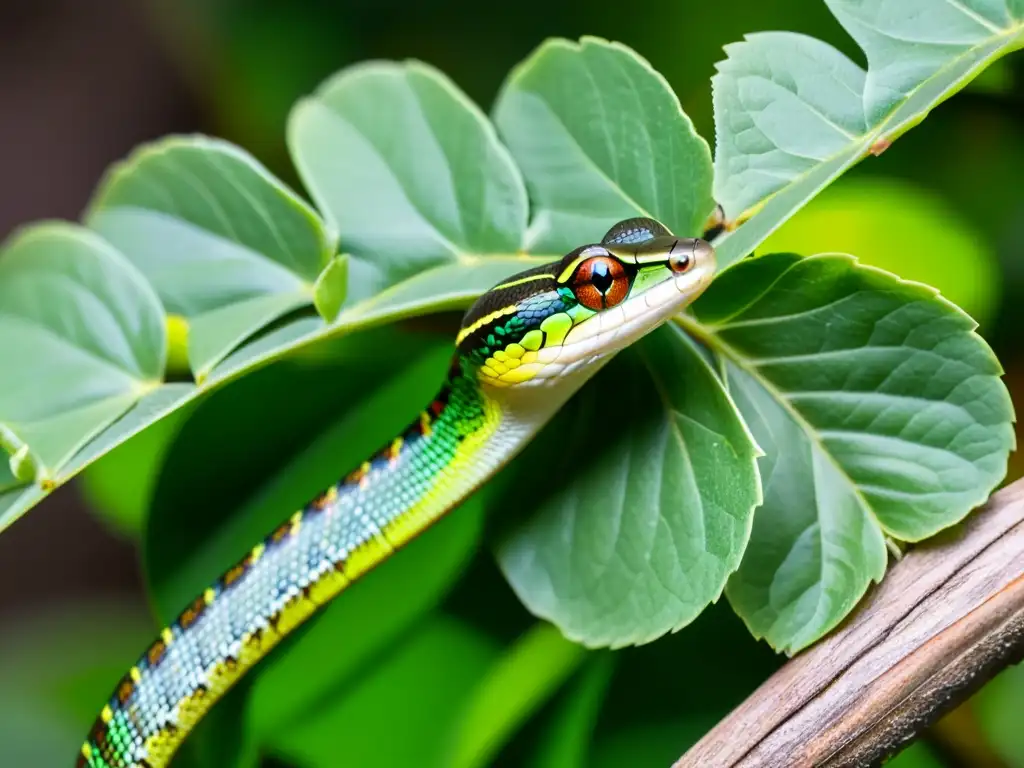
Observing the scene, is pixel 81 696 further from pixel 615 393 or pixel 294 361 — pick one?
pixel 615 393

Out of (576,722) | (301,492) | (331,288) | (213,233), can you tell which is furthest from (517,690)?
(213,233)

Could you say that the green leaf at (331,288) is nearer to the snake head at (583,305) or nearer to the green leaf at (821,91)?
the snake head at (583,305)

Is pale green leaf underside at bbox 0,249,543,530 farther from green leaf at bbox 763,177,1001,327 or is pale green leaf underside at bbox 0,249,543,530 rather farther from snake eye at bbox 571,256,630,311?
green leaf at bbox 763,177,1001,327

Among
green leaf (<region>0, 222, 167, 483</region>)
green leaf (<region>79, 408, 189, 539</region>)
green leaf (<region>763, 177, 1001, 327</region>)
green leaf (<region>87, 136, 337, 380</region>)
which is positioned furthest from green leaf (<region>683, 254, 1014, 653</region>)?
green leaf (<region>79, 408, 189, 539</region>)

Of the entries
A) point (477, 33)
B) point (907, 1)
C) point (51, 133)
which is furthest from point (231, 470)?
point (51, 133)

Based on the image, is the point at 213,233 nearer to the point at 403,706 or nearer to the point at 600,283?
the point at 600,283

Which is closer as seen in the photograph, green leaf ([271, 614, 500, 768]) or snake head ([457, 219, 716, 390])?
snake head ([457, 219, 716, 390])
